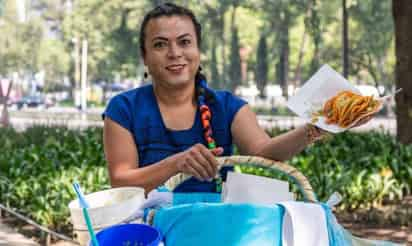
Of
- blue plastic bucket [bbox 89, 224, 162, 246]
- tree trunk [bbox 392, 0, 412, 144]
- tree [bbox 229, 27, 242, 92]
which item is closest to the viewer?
blue plastic bucket [bbox 89, 224, 162, 246]

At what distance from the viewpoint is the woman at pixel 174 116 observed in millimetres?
2037

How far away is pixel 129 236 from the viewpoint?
1423mm

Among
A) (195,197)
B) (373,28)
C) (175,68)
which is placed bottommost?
(195,197)

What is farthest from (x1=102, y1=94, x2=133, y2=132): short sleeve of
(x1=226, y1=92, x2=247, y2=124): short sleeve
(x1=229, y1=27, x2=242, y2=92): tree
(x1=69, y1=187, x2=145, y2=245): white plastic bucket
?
(x1=229, y1=27, x2=242, y2=92): tree

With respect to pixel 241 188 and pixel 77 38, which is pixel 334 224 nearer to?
pixel 241 188


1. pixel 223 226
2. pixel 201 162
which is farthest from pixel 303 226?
pixel 201 162

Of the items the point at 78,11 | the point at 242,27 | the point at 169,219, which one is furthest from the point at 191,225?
the point at 242,27

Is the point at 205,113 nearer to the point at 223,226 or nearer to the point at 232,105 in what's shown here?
the point at 232,105

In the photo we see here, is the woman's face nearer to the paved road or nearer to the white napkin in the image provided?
the paved road

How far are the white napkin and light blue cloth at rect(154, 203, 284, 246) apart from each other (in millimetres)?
20

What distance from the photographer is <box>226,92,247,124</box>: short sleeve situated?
2.22 m

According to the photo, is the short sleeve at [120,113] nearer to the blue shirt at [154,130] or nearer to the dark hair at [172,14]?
the blue shirt at [154,130]

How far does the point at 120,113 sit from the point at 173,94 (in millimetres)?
196

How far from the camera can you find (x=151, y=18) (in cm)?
211
